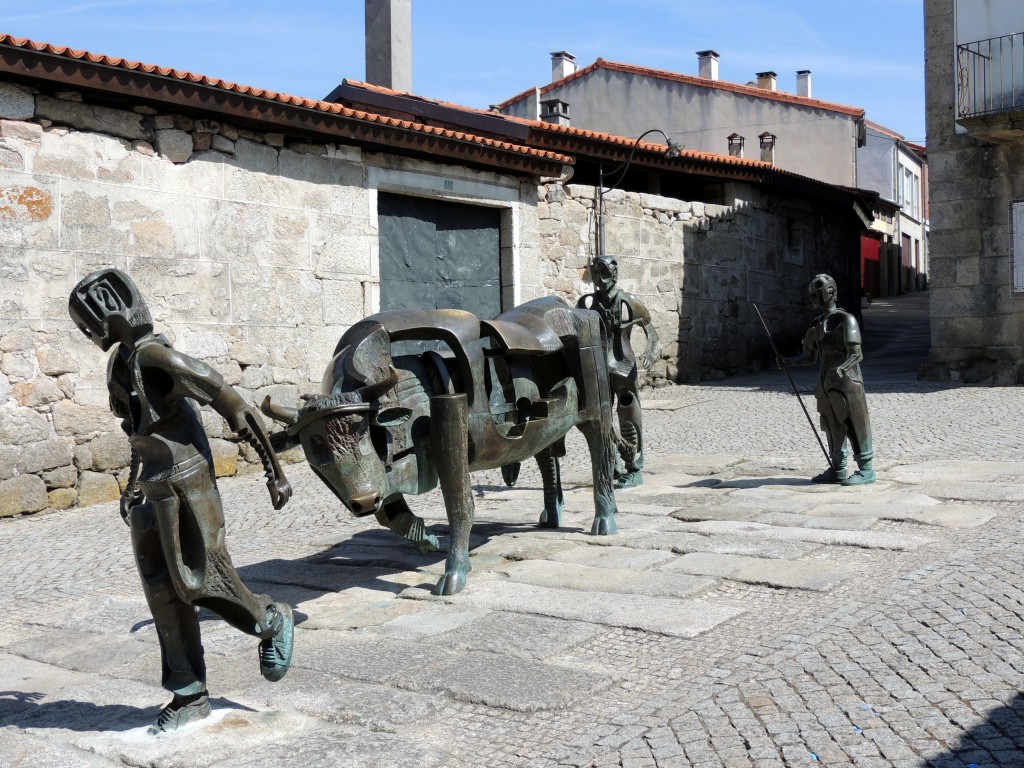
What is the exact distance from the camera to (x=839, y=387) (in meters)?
8.42

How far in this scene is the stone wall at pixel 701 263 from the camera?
1528cm

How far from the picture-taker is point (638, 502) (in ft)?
26.9

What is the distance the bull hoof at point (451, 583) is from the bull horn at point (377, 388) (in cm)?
120

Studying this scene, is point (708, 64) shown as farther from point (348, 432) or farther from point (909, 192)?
point (348, 432)

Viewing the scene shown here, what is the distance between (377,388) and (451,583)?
4.22ft

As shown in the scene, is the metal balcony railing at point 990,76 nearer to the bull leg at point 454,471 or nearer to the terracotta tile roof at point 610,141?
the terracotta tile roof at point 610,141

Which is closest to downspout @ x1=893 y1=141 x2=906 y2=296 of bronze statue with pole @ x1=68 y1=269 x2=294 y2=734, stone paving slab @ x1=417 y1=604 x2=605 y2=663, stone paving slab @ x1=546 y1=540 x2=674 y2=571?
stone paving slab @ x1=546 y1=540 x2=674 y2=571

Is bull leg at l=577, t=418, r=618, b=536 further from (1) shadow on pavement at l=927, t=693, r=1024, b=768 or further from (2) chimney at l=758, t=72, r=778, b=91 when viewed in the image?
(2) chimney at l=758, t=72, r=778, b=91

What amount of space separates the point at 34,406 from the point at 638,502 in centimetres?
504

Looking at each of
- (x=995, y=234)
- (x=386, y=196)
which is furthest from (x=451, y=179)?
(x=995, y=234)

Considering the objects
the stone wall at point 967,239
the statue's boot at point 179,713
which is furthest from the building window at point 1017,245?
the statue's boot at point 179,713

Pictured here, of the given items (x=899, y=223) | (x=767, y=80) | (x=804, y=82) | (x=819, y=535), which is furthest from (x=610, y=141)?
(x=899, y=223)

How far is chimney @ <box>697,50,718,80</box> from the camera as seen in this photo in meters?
31.3

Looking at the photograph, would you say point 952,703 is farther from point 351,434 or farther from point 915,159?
point 915,159
